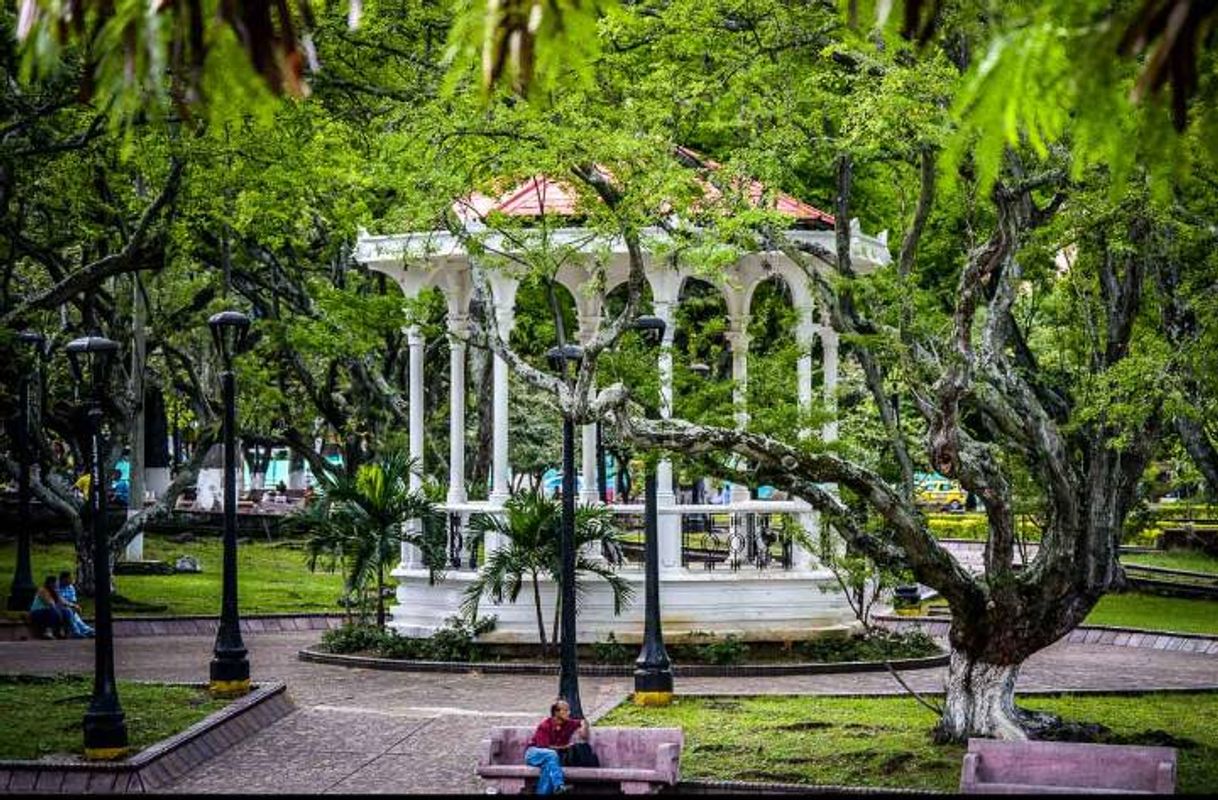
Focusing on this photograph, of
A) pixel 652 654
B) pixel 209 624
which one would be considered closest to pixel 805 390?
pixel 652 654

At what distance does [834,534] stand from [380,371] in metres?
17.4

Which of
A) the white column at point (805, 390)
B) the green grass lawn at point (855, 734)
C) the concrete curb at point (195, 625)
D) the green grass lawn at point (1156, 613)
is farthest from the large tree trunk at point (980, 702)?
the concrete curb at point (195, 625)

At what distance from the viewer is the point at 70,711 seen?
21078 mm

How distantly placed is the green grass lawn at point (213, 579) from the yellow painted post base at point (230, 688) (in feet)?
38.2

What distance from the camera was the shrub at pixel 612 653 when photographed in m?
26.3

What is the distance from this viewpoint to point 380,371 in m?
38.0

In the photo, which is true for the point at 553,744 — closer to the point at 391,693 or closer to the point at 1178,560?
the point at 391,693

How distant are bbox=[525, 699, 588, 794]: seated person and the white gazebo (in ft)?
32.8

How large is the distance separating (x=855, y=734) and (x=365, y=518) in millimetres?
10174

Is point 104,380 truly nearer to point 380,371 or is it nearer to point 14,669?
point 380,371

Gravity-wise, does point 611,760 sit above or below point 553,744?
below

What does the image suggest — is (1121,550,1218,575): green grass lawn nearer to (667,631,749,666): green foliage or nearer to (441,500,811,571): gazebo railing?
(441,500,811,571): gazebo railing

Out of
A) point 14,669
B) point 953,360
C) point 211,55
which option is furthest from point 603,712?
point 211,55

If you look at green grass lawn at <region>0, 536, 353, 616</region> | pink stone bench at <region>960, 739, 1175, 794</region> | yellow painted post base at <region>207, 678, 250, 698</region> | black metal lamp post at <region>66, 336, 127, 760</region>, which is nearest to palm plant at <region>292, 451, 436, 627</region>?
yellow painted post base at <region>207, 678, 250, 698</region>
